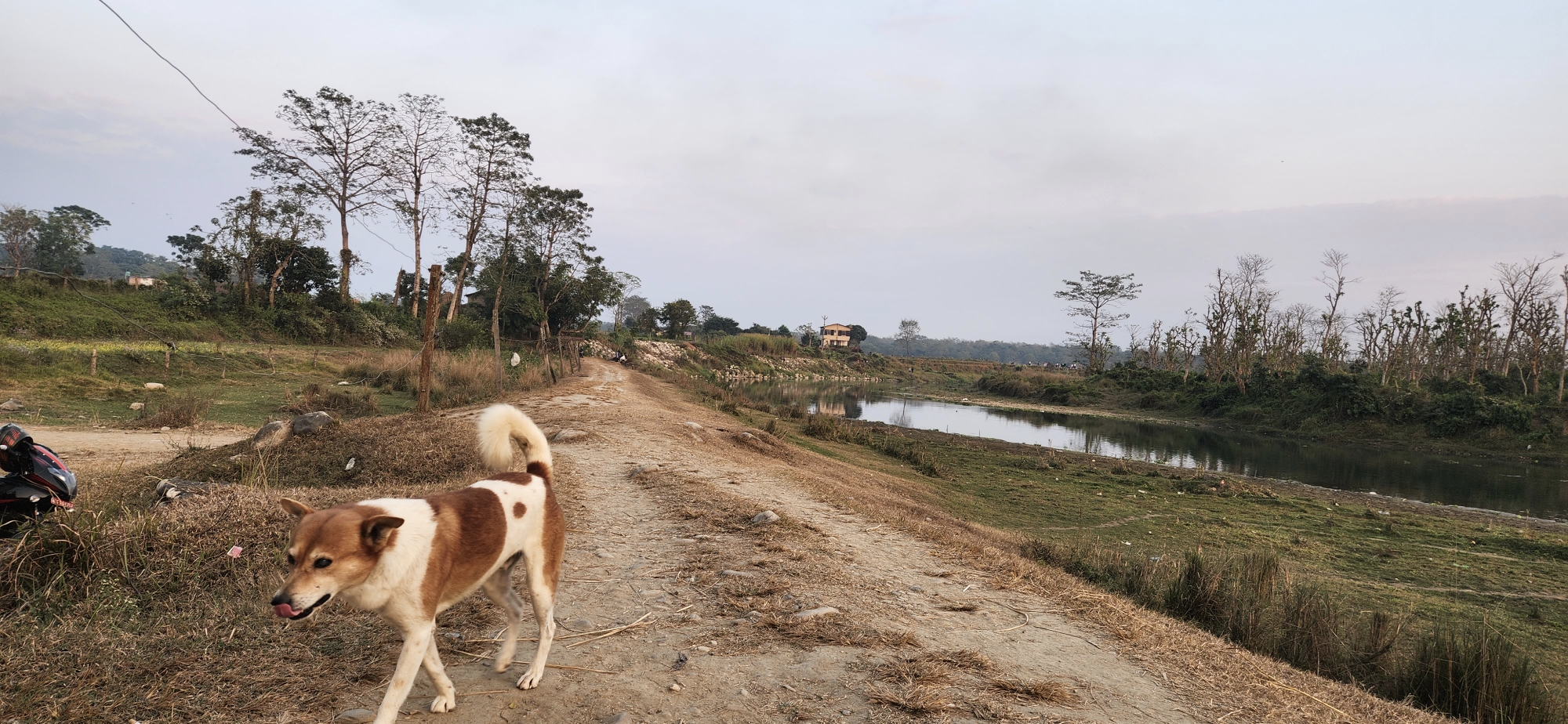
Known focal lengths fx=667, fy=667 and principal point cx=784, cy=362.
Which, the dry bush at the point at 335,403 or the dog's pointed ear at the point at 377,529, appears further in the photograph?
the dry bush at the point at 335,403

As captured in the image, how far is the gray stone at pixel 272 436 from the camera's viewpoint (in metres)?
9.48

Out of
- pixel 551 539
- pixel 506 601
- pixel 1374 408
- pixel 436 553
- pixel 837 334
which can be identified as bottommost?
pixel 506 601

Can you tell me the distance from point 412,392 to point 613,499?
51.1 feet

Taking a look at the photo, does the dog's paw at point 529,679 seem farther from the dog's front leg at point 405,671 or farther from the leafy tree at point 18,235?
the leafy tree at point 18,235

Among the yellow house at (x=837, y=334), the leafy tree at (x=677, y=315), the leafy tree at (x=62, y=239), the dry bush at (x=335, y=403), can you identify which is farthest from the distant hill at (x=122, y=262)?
the yellow house at (x=837, y=334)

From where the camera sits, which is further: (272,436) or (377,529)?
(272,436)

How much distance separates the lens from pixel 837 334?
420 feet

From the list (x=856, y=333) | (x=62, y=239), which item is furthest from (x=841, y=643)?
(x=856, y=333)

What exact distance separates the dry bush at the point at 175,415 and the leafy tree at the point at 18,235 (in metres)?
46.1

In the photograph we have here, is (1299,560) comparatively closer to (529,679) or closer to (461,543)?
(529,679)

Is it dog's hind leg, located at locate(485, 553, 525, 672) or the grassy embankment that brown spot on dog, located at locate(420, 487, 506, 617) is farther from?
the grassy embankment

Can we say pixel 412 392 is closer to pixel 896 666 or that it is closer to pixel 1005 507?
pixel 1005 507

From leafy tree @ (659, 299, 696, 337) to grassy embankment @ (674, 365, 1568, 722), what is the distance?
43.1 m

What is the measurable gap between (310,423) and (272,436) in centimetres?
50
